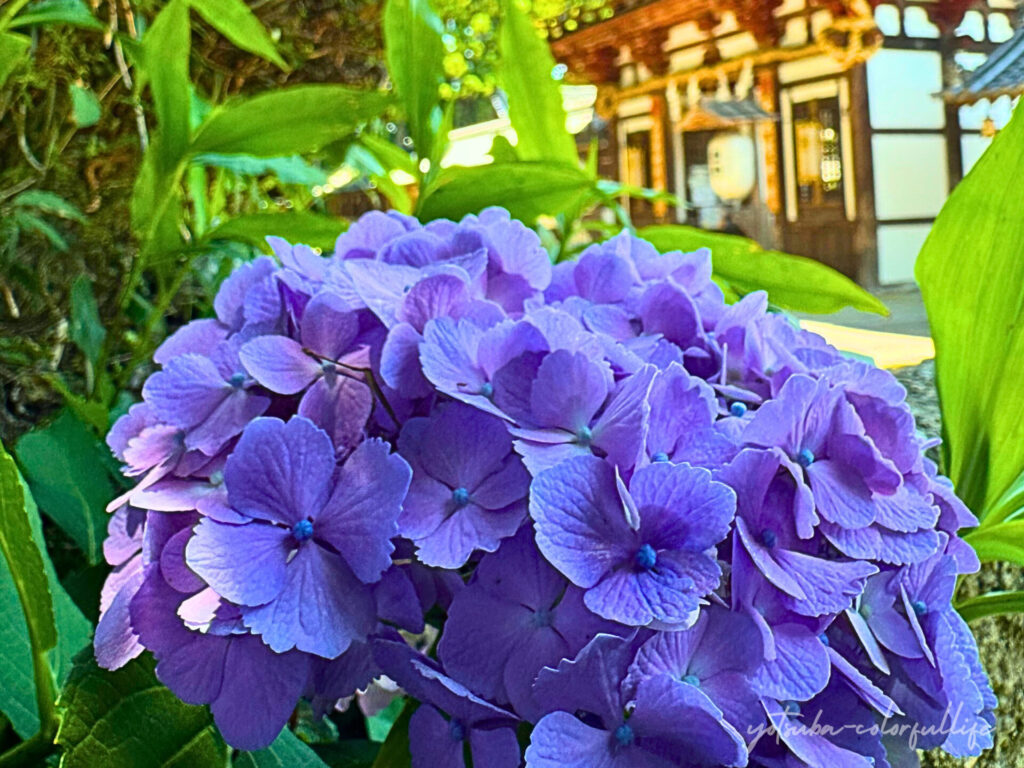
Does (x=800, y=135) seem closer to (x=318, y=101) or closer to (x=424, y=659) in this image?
(x=318, y=101)

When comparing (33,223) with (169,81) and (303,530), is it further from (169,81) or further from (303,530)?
(303,530)

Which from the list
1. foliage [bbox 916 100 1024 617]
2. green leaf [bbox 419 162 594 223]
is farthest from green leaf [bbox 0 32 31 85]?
foliage [bbox 916 100 1024 617]

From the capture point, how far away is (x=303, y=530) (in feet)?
0.73

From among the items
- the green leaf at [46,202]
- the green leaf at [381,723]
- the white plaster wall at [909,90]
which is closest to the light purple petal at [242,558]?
the green leaf at [381,723]

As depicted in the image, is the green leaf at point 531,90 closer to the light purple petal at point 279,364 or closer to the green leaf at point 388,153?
the green leaf at point 388,153

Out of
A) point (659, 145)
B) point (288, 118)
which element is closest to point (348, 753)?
point (288, 118)

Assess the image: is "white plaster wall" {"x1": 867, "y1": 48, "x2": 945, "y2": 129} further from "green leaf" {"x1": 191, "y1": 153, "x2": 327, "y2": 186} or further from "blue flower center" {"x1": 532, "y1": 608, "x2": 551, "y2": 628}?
"blue flower center" {"x1": 532, "y1": 608, "x2": 551, "y2": 628}

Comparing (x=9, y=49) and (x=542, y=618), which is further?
(x=9, y=49)

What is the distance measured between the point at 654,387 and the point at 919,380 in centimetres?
52

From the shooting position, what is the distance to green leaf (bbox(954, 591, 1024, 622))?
0.37 meters

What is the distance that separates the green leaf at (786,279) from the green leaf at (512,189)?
86mm

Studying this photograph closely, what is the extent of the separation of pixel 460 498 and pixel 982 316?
0.93ft

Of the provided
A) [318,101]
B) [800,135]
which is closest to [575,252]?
[318,101]

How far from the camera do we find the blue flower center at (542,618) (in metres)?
0.22
